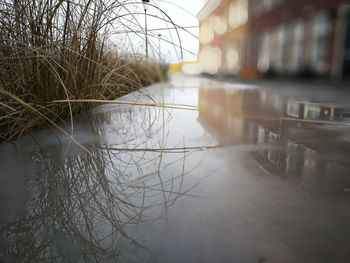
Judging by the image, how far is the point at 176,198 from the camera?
53 centimetres

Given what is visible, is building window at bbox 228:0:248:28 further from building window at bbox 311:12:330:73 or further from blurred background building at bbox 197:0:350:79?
building window at bbox 311:12:330:73

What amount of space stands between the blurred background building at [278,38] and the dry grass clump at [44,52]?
6.09 ft

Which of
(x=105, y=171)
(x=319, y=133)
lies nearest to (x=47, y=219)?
(x=105, y=171)

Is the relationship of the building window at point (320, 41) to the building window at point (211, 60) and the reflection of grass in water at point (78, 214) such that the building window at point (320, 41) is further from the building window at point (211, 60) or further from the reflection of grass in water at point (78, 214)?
the reflection of grass in water at point (78, 214)

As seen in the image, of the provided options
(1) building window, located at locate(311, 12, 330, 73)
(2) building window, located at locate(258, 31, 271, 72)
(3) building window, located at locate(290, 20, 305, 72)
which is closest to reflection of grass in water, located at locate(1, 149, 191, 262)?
(1) building window, located at locate(311, 12, 330, 73)

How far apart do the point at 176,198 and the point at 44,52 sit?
73cm

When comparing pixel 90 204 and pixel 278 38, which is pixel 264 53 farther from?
pixel 90 204

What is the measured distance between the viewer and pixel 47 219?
46 cm

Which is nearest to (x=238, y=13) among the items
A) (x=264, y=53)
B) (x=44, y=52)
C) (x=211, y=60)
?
(x=211, y=60)

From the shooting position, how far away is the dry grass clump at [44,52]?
0.93m

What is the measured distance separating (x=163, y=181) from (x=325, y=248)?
33cm

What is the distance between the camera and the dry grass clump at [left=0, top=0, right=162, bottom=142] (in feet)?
3.05

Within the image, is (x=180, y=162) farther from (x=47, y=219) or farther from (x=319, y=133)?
(x=319, y=133)

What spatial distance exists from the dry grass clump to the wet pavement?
111 mm
